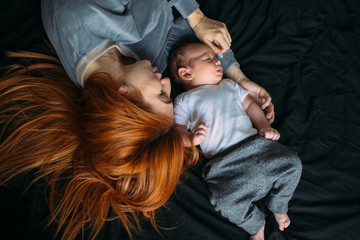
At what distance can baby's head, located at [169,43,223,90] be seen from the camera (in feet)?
3.86

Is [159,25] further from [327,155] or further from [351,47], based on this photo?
[351,47]

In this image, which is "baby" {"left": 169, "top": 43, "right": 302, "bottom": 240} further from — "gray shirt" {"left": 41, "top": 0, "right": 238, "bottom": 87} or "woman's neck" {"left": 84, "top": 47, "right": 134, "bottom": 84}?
"woman's neck" {"left": 84, "top": 47, "right": 134, "bottom": 84}

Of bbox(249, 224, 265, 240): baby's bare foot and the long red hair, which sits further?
bbox(249, 224, 265, 240): baby's bare foot

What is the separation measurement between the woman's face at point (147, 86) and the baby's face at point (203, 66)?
0.28 meters

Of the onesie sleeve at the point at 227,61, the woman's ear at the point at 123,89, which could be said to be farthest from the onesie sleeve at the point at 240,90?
the woman's ear at the point at 123,89

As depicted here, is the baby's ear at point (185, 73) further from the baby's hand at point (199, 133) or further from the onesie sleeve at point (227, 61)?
the baby's hand at point (199, 133)

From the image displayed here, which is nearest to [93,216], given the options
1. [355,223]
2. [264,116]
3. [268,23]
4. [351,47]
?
[264,116]

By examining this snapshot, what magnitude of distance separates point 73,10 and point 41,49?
13.8 inches

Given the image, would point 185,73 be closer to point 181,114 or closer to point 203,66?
point 203,66

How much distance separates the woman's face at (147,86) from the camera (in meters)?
0.91

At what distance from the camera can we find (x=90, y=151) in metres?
0.88

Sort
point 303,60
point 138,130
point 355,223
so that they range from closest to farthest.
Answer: point 138,130 → point 355,223 → point 303,60

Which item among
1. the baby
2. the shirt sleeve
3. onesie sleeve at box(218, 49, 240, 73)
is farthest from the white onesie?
the shirt sleeve

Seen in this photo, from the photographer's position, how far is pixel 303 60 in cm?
139
